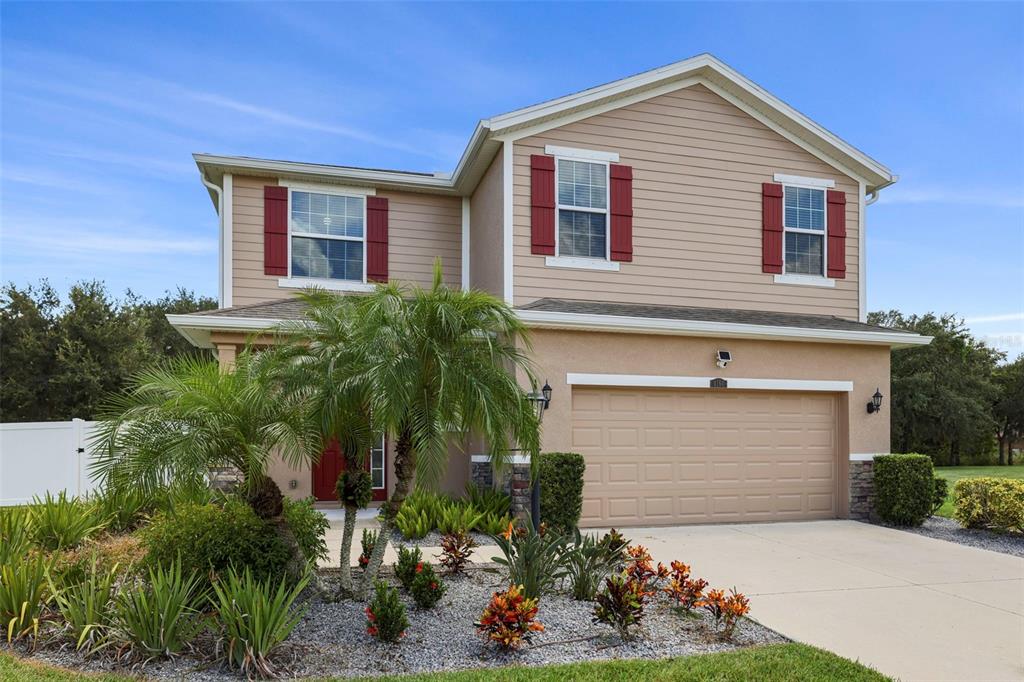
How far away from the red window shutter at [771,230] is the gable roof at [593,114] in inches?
45.3

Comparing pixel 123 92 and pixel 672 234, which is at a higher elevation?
pixel 123 92

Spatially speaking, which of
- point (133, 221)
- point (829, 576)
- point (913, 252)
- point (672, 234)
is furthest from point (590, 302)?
point (133, 221)

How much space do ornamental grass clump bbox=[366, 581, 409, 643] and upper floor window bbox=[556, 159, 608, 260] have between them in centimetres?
705

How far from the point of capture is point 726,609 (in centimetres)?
535

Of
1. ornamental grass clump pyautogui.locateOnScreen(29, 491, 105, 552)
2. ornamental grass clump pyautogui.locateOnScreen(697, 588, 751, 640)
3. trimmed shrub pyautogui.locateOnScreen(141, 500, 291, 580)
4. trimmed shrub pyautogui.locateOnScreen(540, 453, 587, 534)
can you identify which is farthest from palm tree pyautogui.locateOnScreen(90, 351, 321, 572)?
trimmed shrub pyautogui.locateOnScreen(540, 453, 587, 534)

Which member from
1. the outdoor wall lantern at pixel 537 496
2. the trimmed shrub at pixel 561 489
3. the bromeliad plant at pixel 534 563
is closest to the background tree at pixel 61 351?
the outdoor wall lantern at pixel 537 496

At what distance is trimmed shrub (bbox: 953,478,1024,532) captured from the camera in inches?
388

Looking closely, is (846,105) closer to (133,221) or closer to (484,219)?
(484,219)

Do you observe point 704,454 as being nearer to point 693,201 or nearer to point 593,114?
point 693,201

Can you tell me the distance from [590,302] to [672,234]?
197 cm

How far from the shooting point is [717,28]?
1251 centimetres

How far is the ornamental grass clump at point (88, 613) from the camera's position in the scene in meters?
4.84

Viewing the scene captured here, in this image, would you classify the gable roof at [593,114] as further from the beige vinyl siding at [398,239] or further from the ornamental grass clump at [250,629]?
the ornamental grass clump at [250,629]

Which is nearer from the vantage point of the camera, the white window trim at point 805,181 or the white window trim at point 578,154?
the white window trim at point 578,154
